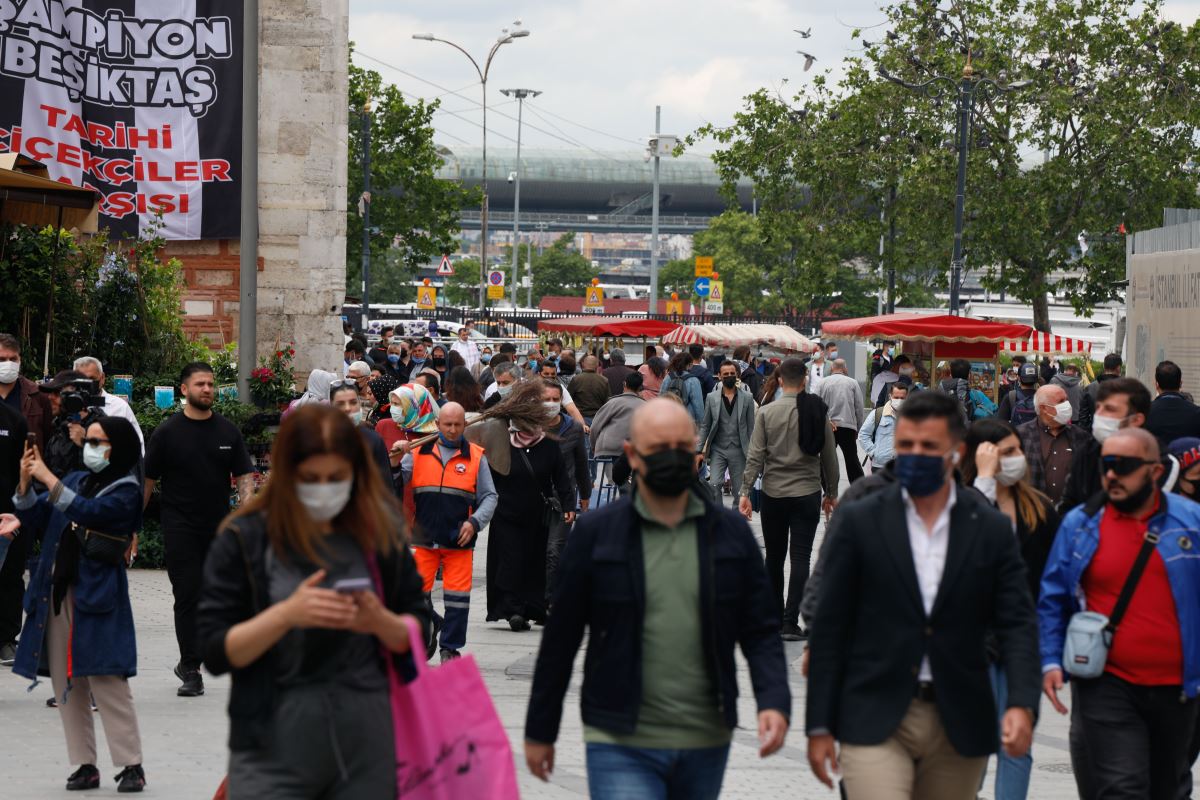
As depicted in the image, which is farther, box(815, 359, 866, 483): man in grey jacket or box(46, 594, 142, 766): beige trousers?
box(815, 359, 866, 483): man in grey jacket

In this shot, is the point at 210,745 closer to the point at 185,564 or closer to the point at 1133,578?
the point at 185,564

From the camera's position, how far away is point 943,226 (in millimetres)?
41250

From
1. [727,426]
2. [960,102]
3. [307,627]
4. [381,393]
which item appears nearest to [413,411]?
[727,426]

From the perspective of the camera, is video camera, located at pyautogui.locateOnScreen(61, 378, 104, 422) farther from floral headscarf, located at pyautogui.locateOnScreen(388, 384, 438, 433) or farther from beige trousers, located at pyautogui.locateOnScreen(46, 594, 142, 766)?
floral headscarf, located at pyautogui.locateOnScreen(388, 384, 438, 433)

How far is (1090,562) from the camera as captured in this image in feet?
18.6

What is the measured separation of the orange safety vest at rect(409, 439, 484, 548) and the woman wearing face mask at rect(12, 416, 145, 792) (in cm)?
228

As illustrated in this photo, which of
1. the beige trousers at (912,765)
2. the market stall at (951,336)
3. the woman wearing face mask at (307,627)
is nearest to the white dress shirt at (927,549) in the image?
the beige trousers at (912,765)

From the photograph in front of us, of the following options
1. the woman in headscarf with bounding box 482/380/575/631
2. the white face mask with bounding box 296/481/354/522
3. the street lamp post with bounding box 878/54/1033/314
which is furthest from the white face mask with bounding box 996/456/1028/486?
the street lamp post with bounding box 878/54/1033/314

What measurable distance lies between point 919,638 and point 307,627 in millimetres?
1618

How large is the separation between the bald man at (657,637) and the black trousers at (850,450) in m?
9.04

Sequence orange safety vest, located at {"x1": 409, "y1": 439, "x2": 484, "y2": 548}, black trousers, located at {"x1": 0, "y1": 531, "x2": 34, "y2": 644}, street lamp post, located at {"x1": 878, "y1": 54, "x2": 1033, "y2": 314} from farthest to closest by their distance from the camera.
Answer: street lamp post, located at {"x1": 878, "y1": 54, "x2": 1033, "y2": 314}
black trousers, located at {"x1": 0, "y1": 531, "x2": 34, "y2": 644}
orange safety vest, located at {"x1": 409, "y1": 439, "x2": 484, "y2": 548}

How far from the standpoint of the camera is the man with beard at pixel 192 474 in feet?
30.0

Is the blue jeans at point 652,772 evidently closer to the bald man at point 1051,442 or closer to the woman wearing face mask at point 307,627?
the woman wearing face mask at point 307,627

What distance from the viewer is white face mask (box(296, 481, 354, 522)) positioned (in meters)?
4.06
